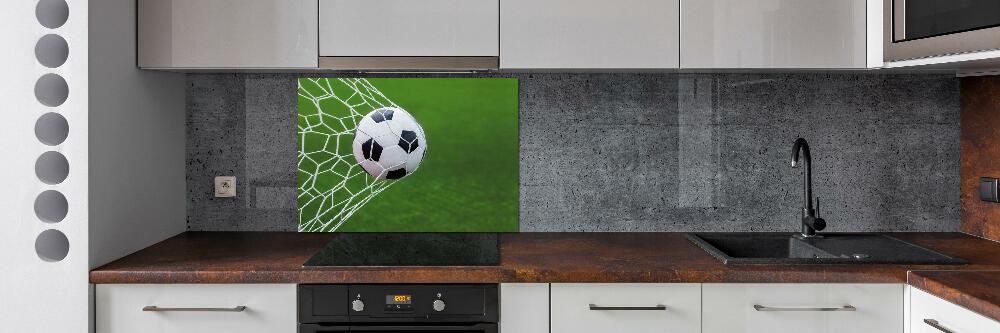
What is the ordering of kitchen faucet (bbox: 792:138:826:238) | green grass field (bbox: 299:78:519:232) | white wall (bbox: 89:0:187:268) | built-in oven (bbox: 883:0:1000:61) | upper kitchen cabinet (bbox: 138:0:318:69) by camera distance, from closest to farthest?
built-in oven (bbox: 883:0:1000:61) → white wall (bbox: 89:0:187:268) → upper kitchen cabinet (bbox: 138:0:318:69) → kitchen faucet (bbox: 792:138:826:238) → green grass field (bbox: 299:78:519:232)

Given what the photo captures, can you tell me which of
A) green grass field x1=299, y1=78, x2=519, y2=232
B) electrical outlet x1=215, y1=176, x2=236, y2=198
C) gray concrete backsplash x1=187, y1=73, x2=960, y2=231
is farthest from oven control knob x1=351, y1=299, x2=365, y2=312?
electrical outlet x1=215, y1=176, x2=236, y2=198

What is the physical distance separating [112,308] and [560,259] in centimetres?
118

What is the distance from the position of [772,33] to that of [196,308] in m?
1.77

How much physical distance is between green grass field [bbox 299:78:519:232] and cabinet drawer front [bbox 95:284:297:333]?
670 millimetres

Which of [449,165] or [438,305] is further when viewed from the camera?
[449,165]

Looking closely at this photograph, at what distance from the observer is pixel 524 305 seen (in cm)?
192

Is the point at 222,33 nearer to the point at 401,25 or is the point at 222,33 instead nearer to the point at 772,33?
the point at 401,25

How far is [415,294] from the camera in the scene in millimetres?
1899

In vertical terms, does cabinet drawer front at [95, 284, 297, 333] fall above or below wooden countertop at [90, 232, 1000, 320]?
below

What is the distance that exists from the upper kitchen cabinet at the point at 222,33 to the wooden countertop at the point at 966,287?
1.75 meters

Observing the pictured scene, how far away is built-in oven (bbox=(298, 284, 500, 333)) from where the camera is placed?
6.23ft

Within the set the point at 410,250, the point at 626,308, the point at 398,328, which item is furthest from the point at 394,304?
the point at 626,308
